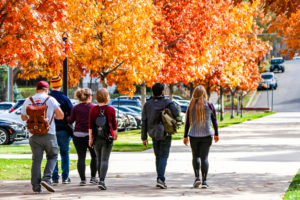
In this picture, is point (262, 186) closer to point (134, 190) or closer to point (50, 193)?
point (134, 190)

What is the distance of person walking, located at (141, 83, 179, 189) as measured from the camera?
11.2 metres

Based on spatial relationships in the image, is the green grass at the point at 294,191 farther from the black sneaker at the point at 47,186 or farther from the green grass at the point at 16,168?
the green grass at the point at 16,168

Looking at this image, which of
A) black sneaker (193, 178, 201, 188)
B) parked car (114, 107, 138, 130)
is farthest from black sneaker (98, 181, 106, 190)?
parked car (114, 107, 138, 130)

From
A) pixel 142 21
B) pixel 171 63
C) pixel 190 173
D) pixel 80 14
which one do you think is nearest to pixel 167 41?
pixel 171 63

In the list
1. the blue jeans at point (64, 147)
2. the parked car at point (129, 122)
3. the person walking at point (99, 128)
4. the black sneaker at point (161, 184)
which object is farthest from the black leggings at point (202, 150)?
the parked car at point (129, 122)

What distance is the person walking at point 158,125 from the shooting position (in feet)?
36.6

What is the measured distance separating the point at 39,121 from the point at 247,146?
1202 cm

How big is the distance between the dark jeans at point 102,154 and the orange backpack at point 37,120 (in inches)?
38.4

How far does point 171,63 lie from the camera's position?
28578 millimetres

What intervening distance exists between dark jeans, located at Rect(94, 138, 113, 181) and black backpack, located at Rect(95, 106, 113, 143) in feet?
0.29

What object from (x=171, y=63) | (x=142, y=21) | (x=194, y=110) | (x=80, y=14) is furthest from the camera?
(x=171, y=63)

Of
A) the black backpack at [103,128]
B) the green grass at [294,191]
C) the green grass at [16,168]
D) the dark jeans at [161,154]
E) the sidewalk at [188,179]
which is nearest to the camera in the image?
the green grass at [294,191]

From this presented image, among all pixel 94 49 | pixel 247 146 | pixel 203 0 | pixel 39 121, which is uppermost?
pixel 203 0

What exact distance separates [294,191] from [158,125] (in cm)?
245
